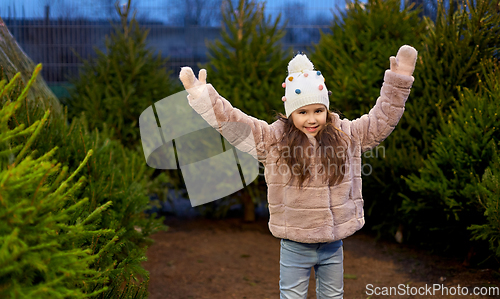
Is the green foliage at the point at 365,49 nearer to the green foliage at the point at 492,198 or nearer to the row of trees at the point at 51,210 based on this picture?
the green foliage at the point at 492,198

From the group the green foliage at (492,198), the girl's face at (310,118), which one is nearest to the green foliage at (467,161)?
the green foliage at (492,198)

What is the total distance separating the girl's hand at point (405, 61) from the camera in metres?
2.60

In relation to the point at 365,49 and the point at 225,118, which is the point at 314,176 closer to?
the point at 225,118

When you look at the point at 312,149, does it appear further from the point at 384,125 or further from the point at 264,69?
the point at 264,69

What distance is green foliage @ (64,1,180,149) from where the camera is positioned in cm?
556

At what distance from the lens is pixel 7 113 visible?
1.51 metres

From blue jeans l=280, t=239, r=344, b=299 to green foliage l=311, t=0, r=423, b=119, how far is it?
2505 mm

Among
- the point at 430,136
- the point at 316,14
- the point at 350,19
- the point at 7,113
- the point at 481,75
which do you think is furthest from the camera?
the point at 316,14

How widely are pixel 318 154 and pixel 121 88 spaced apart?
146 inches

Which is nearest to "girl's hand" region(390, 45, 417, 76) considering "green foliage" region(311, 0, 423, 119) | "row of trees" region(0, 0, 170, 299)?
"row of trees" region(0, 0, 170, 299)

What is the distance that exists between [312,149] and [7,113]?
5.22 ft

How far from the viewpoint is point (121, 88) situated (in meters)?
5.64

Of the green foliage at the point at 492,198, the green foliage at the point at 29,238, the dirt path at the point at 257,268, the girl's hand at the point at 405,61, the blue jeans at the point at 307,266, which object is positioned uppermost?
the girl's hand at the point at 405,61

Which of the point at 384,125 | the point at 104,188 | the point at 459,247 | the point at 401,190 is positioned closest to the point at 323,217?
the point at 384,125
